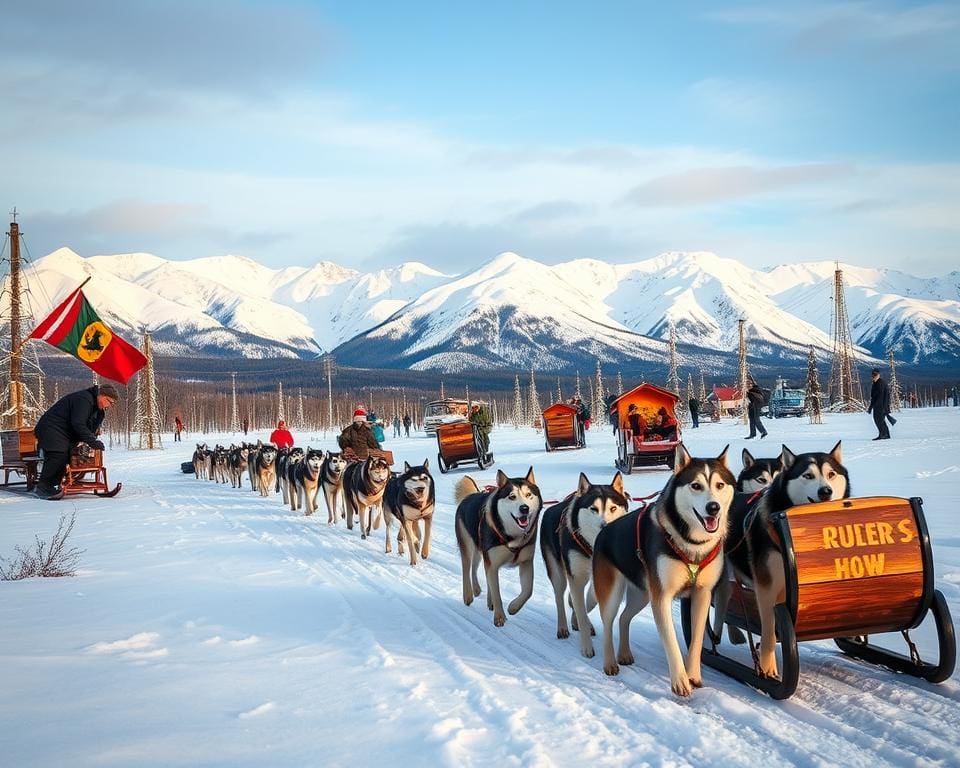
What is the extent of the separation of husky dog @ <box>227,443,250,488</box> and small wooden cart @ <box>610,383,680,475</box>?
9.96m

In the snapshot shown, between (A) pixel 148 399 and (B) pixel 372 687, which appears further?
(A) pixel 148 399

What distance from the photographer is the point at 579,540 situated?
234 inches

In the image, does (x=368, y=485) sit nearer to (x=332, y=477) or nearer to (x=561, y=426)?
(x=332, y=477)

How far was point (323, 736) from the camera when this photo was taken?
4129 millimetres

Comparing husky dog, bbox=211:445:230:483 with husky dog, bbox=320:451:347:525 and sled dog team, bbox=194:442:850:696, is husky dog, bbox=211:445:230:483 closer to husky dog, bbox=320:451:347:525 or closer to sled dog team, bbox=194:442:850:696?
husky dog, bbox=320:451:347:525

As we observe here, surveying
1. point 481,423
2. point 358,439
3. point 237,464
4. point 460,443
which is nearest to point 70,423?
point 358,439

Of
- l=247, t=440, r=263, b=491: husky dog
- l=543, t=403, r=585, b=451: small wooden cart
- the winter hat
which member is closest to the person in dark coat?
the winter hat

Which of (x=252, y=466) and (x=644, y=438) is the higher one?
(x=644, y=438)

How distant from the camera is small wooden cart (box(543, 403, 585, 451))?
26266 mm

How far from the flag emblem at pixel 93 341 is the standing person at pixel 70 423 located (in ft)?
12.3

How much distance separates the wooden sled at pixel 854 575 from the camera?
14.3 feet

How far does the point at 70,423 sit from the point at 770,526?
49.4 feet

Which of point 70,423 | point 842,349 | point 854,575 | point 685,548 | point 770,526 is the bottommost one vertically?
point 854,575

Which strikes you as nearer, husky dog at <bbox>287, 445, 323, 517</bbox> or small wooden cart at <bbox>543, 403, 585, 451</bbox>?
husky dog at <bbox>287, 445, 323, 517</bbox>
